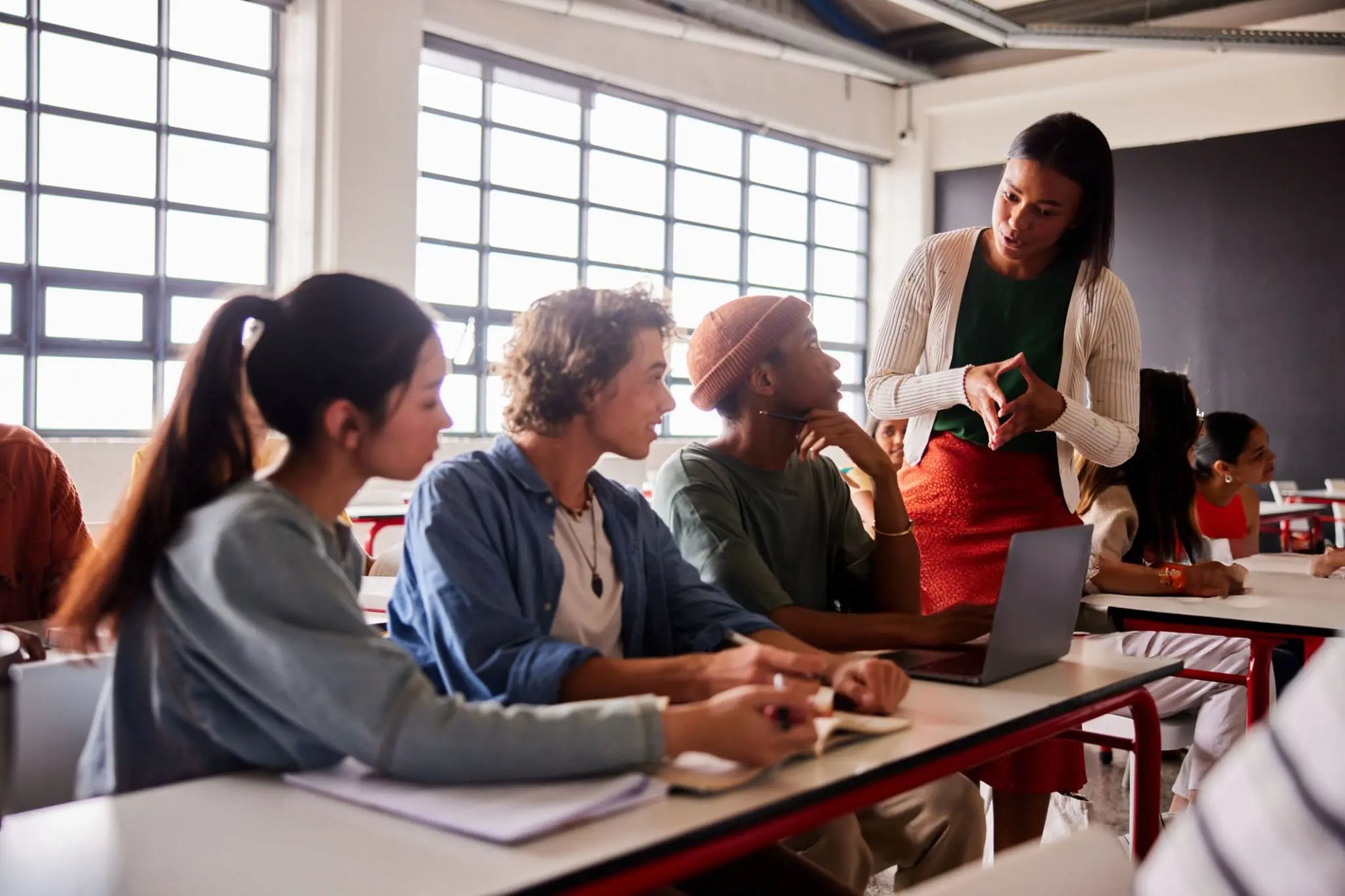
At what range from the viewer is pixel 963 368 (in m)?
2.25

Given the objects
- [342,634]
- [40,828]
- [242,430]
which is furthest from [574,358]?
[40,828]

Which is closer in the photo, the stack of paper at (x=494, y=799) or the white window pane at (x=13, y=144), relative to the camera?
the stack of paper at (x=494, y=799)

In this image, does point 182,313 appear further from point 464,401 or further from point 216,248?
point 464,401

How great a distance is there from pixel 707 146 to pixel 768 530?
7.74m

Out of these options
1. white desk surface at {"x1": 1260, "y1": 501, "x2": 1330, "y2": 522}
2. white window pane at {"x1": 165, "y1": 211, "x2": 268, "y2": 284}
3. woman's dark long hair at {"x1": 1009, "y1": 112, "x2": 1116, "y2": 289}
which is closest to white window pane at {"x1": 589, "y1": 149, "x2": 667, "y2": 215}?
white window pane at {"x1": 165, "y1": 211, "x2": 268, "y2": 284}

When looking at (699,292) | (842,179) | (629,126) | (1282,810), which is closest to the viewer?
(1282,810)

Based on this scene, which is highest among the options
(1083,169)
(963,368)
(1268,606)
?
(1083,169)

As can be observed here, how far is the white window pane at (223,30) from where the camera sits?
6430mm

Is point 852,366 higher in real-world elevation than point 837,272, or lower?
lower

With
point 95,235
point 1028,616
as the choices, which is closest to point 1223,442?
point 1028,616

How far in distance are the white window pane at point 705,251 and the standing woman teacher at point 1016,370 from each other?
684 cm

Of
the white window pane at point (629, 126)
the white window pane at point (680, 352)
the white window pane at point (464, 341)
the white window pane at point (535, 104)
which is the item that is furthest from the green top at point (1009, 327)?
the white window pane at point (629, 126)

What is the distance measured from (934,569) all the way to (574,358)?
3.38 feet

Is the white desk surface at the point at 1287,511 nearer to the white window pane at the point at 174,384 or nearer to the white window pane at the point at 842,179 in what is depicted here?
the white window pane at the point at 842,179
